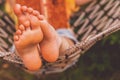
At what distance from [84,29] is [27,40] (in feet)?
2.45

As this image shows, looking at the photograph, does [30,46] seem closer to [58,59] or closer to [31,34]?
[31,34]

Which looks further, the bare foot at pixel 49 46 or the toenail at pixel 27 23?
the bare foot at pixel 49 46

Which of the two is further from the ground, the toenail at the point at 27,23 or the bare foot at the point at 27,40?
the toenail at the point at 27,23

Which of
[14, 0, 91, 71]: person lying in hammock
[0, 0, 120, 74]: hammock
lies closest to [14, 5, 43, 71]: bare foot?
[14, 0, 91, 71]: person lying in hammock

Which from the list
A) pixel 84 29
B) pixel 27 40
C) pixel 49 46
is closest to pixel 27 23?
pixel 27 40

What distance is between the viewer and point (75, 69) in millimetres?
2891

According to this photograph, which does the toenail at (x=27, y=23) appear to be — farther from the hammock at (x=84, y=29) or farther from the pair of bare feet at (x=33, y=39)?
the hammock at (x=84, y=29)

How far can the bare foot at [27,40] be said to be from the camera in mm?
1839

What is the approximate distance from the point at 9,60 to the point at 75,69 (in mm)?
974

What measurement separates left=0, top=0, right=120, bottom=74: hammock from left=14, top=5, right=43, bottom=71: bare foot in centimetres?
10

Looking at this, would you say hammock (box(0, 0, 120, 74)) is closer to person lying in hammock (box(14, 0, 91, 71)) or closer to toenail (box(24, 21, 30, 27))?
person lying in hammock (box(14, 0, 91, 71))

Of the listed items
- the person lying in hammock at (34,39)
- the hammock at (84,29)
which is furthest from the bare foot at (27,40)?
the hammock at (84,29)

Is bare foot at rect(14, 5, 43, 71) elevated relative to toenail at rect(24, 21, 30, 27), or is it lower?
lower

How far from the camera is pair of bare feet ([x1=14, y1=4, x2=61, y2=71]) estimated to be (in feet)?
6.04
